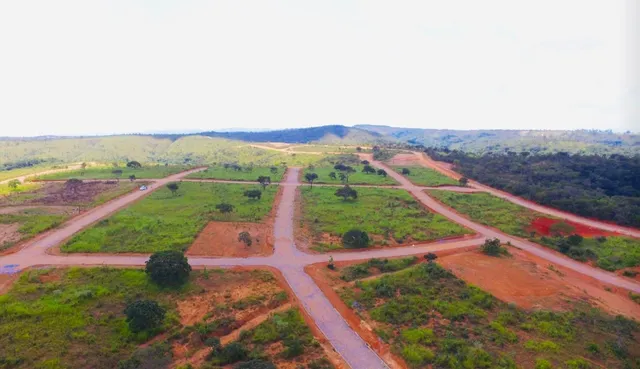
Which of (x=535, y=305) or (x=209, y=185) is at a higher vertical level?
(x=209, y=185)

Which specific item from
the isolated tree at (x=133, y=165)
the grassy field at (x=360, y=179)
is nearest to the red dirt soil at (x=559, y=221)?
the grassy field at (x=360, y=179)

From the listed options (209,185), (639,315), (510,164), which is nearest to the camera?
(639,315)

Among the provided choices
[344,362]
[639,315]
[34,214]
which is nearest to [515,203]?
[639,315]

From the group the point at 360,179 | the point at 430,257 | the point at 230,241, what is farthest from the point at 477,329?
the point at 360,179

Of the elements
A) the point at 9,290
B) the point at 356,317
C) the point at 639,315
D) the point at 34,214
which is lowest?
the point at 639,315

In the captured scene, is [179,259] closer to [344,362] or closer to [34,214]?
[344,362]

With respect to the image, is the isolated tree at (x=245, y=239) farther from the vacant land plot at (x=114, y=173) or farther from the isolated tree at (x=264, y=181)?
the vacant land plot at (x=114, y=173)

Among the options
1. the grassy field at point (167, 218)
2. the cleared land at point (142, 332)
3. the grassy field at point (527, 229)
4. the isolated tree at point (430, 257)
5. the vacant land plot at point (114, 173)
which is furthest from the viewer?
the vacant land plot at point (114, 173)

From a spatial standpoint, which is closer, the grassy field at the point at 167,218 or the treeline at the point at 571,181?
the grassy field at the point at 167,218
